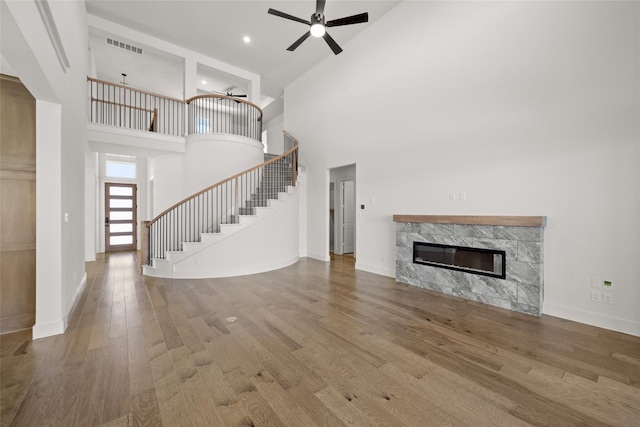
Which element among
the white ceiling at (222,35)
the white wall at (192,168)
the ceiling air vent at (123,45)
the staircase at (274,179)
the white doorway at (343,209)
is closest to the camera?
the white ceiling at (222,35)

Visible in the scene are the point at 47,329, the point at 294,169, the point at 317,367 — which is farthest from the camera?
the point at 294,169

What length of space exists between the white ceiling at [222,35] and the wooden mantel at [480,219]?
13.7 feet

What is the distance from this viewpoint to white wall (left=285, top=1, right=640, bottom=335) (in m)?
2.88

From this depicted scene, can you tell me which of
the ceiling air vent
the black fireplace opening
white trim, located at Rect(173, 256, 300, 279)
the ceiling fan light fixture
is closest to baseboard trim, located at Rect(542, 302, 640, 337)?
the black fireplace opening

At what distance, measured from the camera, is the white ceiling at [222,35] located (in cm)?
546

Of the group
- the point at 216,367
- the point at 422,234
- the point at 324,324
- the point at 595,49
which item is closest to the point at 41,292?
the point at 216,367

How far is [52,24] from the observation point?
2336 mm

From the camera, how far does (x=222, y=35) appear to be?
648 cm

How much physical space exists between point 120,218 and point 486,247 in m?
10.4

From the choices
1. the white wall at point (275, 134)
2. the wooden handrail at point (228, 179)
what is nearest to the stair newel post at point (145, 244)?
the wooden handrail at point (228, 179)

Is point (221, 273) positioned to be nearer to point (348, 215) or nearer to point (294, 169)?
point (294, 169)

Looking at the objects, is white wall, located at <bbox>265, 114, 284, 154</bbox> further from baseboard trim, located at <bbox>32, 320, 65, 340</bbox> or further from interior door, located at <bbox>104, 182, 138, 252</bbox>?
baseboard trim, located at <bbox>32, 320, 65, 340</bbox>

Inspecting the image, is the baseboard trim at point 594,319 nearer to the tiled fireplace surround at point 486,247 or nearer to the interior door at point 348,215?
the tiled fireplace surround at point 486,247

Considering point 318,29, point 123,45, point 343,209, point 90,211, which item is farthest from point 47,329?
point 123,45
